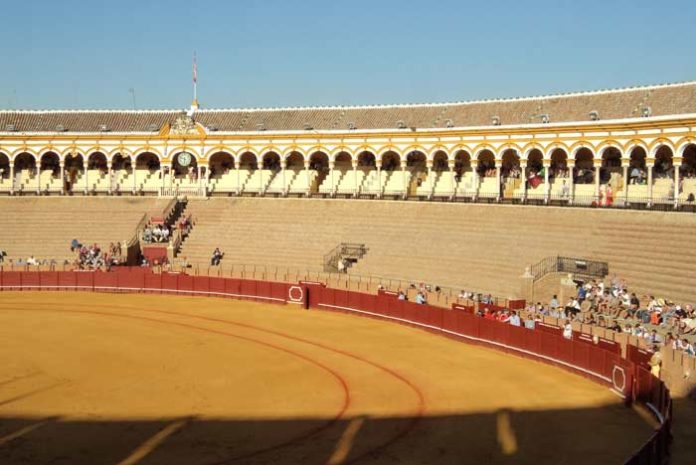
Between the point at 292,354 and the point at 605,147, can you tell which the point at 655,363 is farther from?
the point at 605,147

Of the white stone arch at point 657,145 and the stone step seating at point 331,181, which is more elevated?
the white stone arch at point 657,145

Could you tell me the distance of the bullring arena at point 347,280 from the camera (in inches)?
818

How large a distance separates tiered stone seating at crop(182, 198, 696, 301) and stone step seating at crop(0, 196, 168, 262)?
4620 mm

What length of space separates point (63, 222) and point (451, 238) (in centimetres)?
2662

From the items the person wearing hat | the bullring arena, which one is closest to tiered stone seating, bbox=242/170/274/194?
the bullring arena

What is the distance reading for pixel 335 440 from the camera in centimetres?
1975

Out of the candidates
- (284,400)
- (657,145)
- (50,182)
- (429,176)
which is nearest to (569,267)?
(657,145)

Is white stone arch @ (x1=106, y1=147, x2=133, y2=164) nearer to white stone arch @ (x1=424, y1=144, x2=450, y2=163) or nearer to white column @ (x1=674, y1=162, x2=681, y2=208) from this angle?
white stone arch @ (x1=424, y1=144, x2=450, y2=163)

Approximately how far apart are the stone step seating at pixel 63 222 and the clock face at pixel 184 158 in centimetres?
428

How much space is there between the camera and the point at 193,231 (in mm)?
56062

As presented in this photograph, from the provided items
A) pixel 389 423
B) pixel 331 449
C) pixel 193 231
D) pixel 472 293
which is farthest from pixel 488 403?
pixel 193 231

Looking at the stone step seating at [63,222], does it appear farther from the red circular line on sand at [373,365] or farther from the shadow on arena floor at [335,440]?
the shadow on arena floor at [335,440]

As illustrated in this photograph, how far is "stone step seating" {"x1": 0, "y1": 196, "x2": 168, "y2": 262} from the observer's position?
174 ft

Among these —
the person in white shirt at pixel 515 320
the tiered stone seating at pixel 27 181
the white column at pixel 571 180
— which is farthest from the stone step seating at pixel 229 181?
the person in white shirt at pixel 515 320
